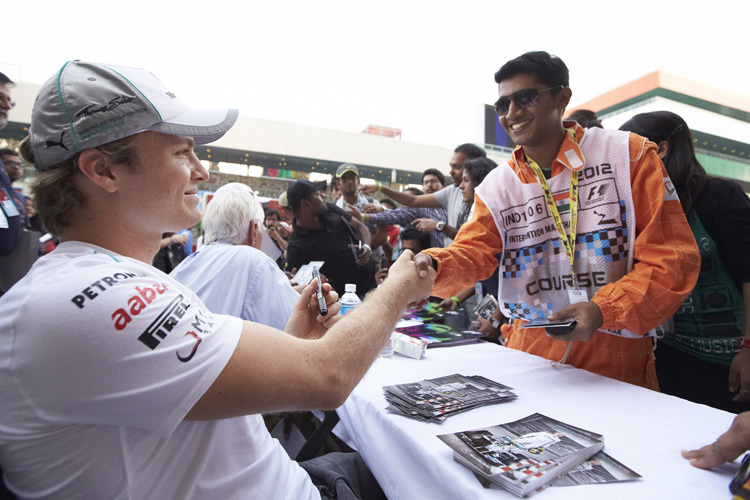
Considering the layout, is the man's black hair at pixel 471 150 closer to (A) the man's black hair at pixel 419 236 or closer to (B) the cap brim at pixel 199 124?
(A) the man's black hair at pixel 419 236

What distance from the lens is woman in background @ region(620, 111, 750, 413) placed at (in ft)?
5.94

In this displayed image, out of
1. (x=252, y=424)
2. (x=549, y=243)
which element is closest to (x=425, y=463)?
(x=252, y=424)

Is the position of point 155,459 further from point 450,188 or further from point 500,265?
point 450,188

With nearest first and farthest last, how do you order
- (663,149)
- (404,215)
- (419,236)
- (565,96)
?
(565,96) → (663,149) → (419,236) → (404,215)

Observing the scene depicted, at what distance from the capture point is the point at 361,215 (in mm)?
4812

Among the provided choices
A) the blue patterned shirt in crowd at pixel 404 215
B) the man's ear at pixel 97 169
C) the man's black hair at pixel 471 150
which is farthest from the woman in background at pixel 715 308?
the blue patterned shirt in crowd at pixel 404 215

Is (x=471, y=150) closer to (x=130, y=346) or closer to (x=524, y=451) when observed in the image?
(x=524, y=451)

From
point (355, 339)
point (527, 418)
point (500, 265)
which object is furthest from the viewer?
point (500, 265)

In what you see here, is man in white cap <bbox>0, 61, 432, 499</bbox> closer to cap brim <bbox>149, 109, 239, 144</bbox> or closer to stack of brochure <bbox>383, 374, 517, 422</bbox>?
cap brim <bbox>149, 109, 239, 144</bbox>

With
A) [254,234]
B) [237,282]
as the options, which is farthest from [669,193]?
[254,234]

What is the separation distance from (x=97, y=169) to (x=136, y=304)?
42 centimetres

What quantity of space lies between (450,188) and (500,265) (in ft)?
9.44

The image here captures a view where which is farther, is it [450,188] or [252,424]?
[450,188]

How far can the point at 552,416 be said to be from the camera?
123cm
